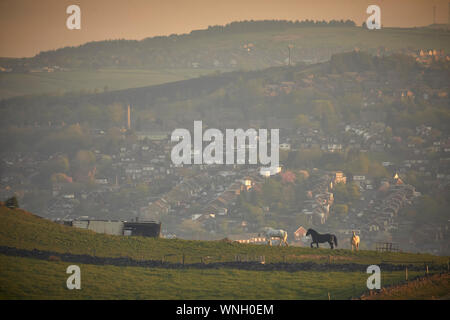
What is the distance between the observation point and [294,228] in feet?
619

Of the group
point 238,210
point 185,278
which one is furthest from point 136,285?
point 238,210

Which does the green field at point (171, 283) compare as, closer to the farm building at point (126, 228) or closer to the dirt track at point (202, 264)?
the dirt track at point (202, 264)

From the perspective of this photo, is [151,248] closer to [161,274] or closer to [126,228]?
[161,274]

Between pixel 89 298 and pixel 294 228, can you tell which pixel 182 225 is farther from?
pixel 89 298

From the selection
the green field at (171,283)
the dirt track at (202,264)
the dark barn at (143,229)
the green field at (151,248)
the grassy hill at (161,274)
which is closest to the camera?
the green field at (171,283)

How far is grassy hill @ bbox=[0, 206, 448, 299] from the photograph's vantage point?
60906 millimetres

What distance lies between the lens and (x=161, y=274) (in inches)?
2596

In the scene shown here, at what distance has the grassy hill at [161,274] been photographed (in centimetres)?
6091

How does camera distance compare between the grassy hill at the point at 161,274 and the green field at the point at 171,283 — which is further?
the grassy hill at the point at 161,274

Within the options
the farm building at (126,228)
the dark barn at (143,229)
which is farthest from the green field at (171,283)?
the farm building at (126,228)

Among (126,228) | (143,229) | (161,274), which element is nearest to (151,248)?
(161,274)

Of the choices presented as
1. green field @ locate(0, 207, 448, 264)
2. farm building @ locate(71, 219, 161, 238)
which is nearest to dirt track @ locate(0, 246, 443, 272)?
green field @ locate(0, 207, 448, 264)
